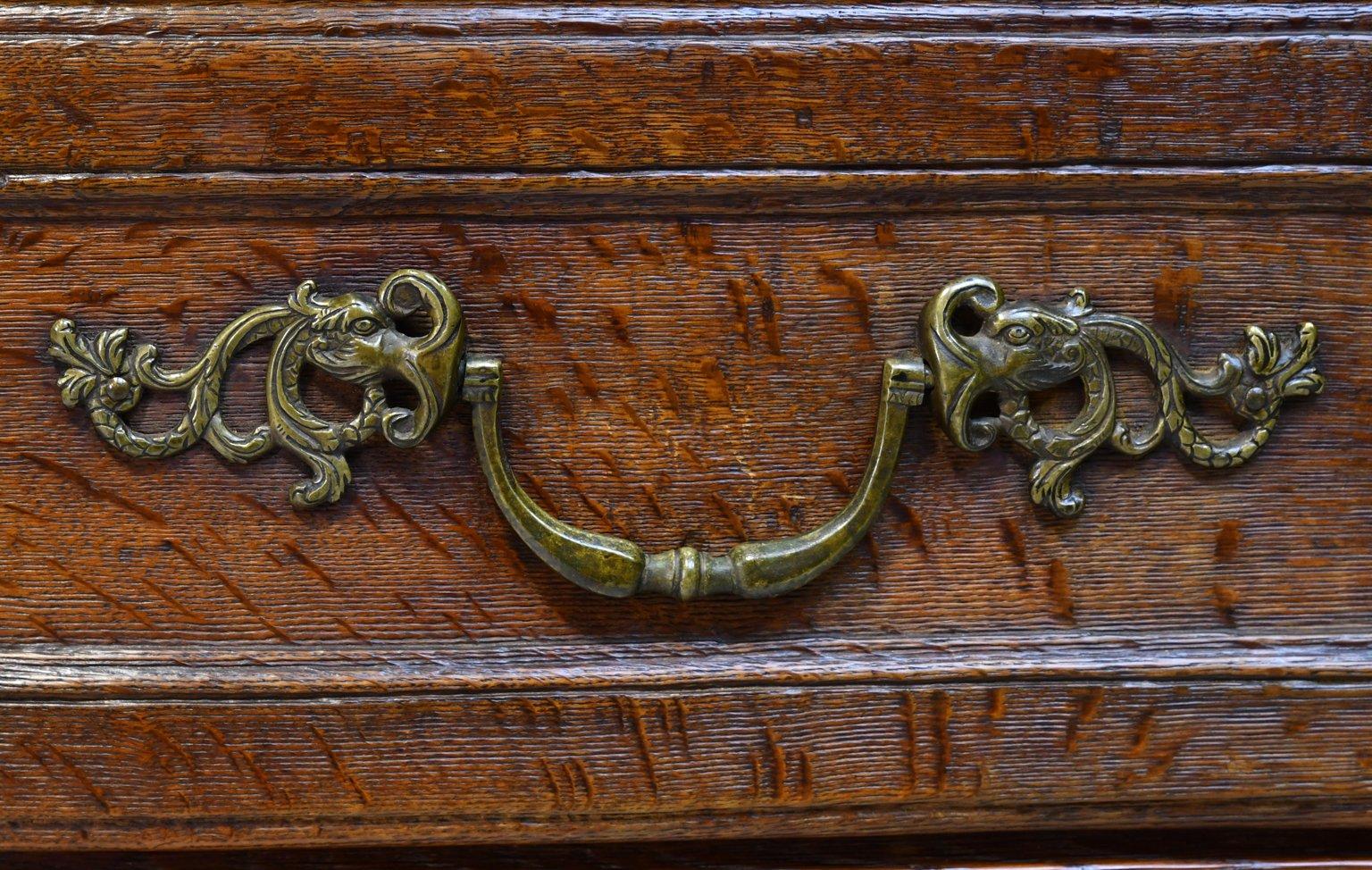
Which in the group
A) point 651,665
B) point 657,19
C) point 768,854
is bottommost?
point 768,854

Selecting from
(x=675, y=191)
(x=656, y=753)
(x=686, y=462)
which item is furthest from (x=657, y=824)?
(x=675, y=191)

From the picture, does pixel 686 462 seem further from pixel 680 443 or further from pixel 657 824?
pixel 657 824

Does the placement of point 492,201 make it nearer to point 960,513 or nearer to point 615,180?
point 615,180

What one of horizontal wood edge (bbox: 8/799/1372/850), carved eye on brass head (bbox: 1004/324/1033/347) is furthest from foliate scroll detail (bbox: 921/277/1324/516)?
horizontal wood edge (bbox: 8/799/1372/850)

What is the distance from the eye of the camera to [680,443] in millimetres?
451

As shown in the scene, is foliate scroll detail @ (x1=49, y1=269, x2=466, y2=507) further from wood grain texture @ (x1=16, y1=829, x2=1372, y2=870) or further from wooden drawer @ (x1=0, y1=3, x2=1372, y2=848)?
wood grain texture @ (x1=16, y1=829, x2=1372, y2=870)

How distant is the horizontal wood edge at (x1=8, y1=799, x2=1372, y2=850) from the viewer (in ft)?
1.53

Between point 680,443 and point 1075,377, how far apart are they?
0.15m

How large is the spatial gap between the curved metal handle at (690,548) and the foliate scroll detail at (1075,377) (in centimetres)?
2

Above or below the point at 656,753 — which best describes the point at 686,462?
above

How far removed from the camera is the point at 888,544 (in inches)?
18.1

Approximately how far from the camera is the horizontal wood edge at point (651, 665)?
0.45 metres

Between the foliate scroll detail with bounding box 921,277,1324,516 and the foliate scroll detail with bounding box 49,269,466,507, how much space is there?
188 mm

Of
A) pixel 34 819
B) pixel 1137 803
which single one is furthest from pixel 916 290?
pixel 34 819
